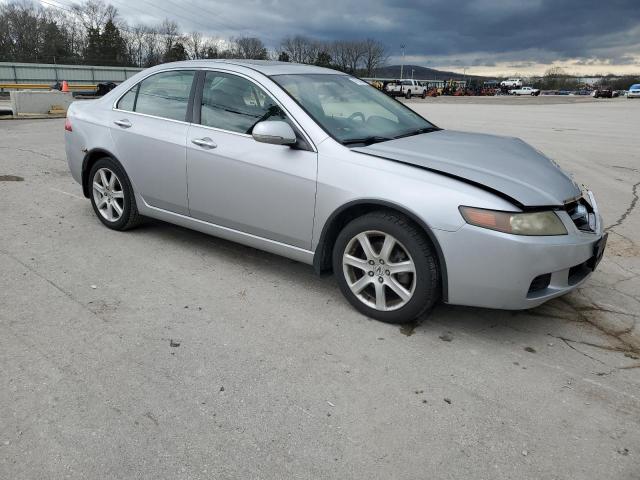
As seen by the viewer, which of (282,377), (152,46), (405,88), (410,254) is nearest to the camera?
(282,377)

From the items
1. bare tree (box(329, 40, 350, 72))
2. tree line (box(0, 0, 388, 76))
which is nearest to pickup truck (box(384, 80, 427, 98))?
tree line (box(0, 0, 388, 76))

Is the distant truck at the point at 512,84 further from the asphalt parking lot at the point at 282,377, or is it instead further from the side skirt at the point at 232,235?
the asphalt parking lot at the point at 282,377

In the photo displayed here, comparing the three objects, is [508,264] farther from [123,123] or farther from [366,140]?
[123,123]

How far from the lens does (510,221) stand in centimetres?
293

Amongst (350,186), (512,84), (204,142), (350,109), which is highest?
(512,84)

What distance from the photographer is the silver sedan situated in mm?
3021

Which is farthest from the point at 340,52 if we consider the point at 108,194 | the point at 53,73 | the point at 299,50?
the point at 108,194

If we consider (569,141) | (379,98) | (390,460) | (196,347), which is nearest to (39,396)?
(196,347)

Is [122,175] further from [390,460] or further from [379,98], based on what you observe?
[390,460]

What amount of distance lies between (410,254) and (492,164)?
84cm

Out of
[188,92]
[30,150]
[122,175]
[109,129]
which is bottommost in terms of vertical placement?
[30,150]

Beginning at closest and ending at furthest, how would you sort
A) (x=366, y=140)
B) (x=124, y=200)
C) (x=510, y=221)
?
1. (x=510, y=221)
2. (x=366, y=140)
3. (x=124, y=200)

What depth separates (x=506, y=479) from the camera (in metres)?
2.15

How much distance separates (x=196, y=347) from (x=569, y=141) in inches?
492
